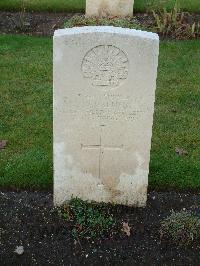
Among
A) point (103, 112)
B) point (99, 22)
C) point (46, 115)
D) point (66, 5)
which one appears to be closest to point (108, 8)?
point (99, 22)

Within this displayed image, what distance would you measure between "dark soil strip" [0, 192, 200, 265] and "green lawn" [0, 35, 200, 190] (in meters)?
0.46

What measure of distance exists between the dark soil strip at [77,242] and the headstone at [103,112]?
0.67ft

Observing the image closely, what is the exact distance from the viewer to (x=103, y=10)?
439 inches

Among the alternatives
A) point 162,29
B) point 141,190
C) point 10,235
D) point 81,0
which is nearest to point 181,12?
point 162,29

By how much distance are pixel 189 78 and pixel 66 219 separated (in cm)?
421

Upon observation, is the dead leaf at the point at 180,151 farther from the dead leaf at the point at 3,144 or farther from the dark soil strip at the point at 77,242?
the dead leaf at the point at 3,144

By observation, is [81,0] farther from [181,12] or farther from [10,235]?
[10,235]

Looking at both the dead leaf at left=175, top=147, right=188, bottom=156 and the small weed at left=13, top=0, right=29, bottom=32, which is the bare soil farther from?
the dead leaf at left=175, top=147, right=188, bottom=156

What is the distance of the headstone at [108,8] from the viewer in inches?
436

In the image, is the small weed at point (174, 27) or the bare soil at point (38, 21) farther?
the bare soil at point (38, 21)

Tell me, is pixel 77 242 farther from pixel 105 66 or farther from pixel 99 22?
pixel 99 22

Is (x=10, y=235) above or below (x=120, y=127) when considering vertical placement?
below

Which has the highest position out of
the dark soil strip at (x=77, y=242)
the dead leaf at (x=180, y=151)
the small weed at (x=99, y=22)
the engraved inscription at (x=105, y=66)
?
the engraved inscription at (x=105, y=66)

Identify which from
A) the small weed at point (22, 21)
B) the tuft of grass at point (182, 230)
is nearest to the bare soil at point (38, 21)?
the small weed at point (22, 21)
